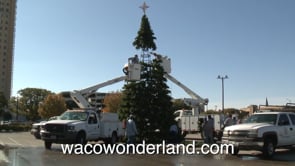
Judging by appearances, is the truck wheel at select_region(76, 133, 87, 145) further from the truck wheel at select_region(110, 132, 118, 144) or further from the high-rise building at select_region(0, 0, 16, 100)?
the high-rise building at select_region(0, 0, 16, 100)

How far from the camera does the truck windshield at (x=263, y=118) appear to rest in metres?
19.1

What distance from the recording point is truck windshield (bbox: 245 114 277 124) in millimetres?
19094

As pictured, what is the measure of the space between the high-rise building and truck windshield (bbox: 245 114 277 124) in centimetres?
14448

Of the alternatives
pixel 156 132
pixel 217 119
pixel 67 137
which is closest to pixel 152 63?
pixel 156 132

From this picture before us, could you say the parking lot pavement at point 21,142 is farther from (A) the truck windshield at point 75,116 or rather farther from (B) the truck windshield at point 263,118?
(B) the truck windshield at point 263,118

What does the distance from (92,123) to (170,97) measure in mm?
8228

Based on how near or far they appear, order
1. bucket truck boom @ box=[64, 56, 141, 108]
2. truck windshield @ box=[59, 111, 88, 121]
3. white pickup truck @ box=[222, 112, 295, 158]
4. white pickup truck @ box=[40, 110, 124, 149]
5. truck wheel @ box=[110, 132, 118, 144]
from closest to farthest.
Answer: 1. white pickup truck @ box=[222, 112, 295, 158]
2. white pickup truck @ box=[40, 110, 124, 149]
3. truck windshield @ box=[59, 111, 88, 121]
4. truck wheel @ box=[110, 132, 118, 144]
5. bucket truck boom @ box=[64, 56, 141, 108]

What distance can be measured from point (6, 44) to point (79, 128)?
144989 mm

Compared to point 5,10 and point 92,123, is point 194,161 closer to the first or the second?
point 92,123

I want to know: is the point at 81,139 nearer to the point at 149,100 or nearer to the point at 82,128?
the point at 82,128

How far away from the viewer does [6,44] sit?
15900cm

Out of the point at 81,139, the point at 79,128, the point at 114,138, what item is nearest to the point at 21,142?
the point at 114,138

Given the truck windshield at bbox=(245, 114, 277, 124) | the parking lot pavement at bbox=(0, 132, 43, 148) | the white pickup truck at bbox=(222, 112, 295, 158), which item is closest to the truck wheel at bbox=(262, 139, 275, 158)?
the white pickup truck at bbox=(222, 112, 295, 158)

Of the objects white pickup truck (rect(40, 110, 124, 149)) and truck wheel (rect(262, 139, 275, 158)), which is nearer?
truck wheel (rect(262, 139, 275, 158))
